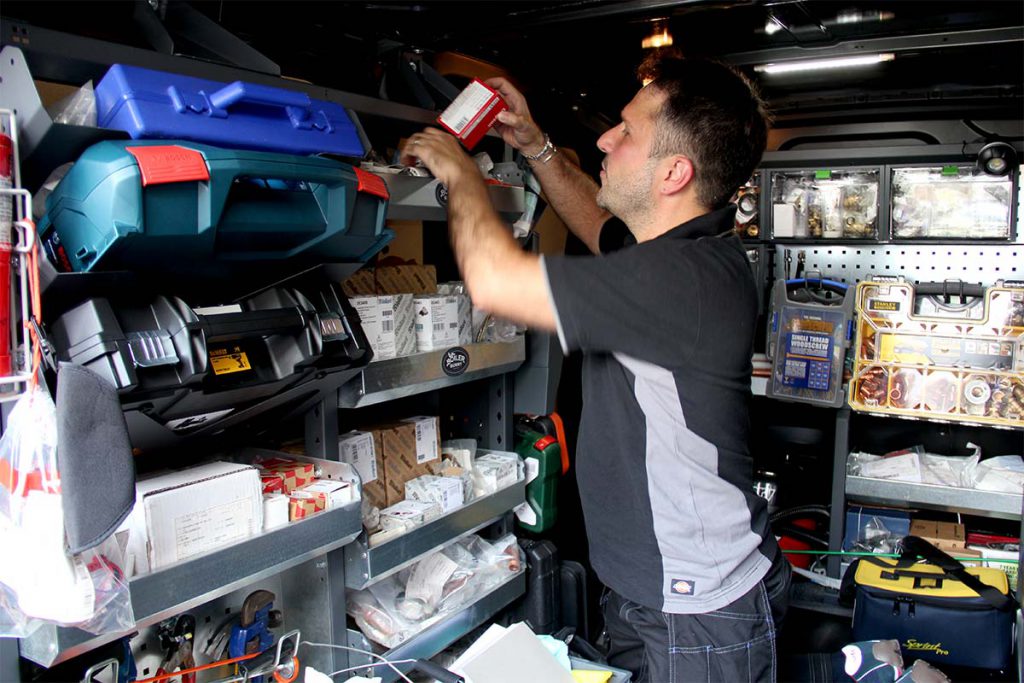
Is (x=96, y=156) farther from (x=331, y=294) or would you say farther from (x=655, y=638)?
(x=655, y=638)

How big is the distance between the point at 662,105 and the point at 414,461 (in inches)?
41.3

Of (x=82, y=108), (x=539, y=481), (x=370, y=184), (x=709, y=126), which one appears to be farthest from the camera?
(x=539, y=481)

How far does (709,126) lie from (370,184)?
0.75m

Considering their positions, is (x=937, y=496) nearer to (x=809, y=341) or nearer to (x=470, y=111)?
(x=809, y=341)

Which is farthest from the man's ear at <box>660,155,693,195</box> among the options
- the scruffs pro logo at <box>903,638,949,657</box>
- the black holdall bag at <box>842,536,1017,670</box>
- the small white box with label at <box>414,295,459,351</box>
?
the scruffs pro logo at <box>903,638,949,657</box>

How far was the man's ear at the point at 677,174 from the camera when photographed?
1.76 m

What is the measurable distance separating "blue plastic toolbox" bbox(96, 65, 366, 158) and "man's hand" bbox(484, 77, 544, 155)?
24.2 inches

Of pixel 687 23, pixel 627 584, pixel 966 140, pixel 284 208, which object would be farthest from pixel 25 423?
pixel 966 140

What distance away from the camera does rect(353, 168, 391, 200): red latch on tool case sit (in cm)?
149

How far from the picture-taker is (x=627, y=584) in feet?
5.92

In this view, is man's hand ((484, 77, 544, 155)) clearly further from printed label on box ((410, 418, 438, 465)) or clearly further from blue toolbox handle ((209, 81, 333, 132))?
printed label on box ((410, 418, 438, 465))

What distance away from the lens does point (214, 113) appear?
1.31 meters

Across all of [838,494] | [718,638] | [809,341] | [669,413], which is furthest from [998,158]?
[718,638]

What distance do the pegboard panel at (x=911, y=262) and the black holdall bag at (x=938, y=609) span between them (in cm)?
103
